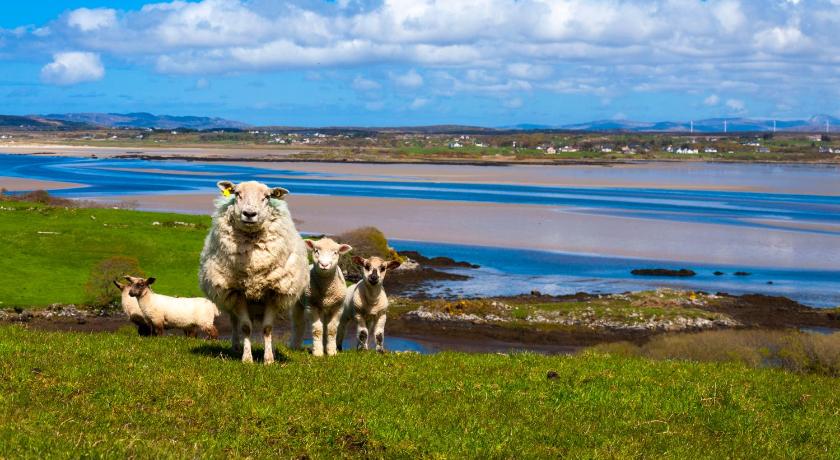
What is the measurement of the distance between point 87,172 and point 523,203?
69236mm

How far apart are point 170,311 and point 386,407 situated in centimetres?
1327

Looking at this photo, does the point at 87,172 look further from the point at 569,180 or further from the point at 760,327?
the point at 760,327

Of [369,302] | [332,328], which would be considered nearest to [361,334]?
[369,302]

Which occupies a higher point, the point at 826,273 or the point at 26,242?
the point at 26,242

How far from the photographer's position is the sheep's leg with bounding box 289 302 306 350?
15.9m

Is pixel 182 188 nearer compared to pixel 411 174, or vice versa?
pixel 182 188

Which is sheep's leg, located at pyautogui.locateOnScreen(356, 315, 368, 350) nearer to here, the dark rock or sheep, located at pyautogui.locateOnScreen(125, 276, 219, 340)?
sheep, located at pyautogui.locateOnScreen(125, 276, 219, 340)

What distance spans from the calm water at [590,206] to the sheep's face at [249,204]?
2862 centimetres

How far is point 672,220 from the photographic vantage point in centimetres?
7338

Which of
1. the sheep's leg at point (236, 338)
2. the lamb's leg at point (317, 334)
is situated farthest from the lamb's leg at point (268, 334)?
the lamb's leg at point (317, 334)

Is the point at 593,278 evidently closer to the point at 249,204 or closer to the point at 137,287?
the point at 137,287

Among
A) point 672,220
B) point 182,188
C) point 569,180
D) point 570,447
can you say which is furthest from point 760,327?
point 569,180

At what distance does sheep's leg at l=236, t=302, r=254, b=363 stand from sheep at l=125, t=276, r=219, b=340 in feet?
28.1

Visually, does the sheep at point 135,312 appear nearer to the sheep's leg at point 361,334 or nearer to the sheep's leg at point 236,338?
the sheep's leg at point 361,334
